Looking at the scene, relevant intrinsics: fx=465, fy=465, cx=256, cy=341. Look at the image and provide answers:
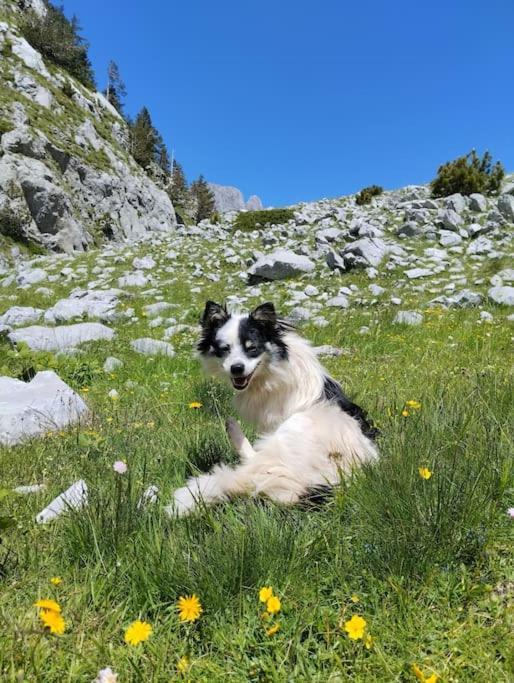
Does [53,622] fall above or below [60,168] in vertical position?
below

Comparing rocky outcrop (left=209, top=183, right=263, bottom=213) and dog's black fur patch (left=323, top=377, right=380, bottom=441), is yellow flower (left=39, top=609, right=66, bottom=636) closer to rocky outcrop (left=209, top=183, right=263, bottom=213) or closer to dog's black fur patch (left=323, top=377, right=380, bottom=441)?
dog's black fur patch (left=323, top=377, right=380, bottom=441)

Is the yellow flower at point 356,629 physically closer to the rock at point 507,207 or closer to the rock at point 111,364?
the rock at point 111,364

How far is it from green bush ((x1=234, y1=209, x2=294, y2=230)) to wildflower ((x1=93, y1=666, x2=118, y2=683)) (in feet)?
84.8

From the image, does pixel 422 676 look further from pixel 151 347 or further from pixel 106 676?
pixel 151 347

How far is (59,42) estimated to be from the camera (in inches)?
1842

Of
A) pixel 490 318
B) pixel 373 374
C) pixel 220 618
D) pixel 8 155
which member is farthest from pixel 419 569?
pixel 8 155

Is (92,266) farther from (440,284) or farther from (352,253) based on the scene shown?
(440,284)

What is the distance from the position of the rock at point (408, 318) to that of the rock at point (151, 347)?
13.8 feet

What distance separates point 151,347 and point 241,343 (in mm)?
4059

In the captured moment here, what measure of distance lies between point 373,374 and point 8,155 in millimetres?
30450

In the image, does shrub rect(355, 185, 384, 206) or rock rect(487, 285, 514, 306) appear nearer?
rock rect(487, 285, 514, 306)

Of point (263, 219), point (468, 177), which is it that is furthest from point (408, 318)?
point (263, 219)

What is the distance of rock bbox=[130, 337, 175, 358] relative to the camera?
25.7 ft

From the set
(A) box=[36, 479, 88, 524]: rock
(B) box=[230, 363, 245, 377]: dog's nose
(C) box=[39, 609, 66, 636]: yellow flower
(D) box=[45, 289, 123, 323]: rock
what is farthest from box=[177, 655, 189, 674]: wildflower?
(D) box=[45, 289, 123, 323]: rock
